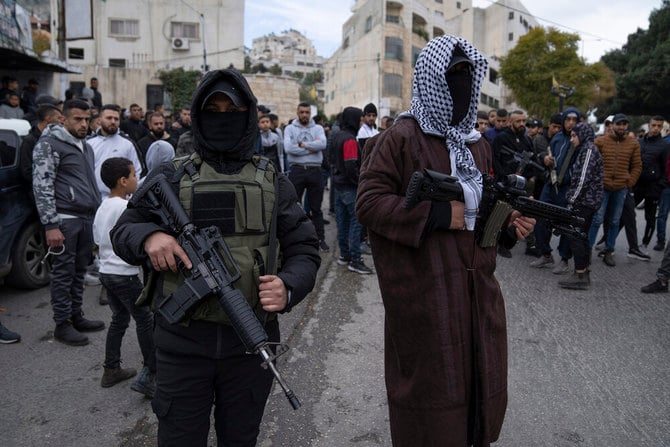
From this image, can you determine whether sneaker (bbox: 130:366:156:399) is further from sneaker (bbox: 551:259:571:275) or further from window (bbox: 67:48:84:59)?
window (bbox: 67:48:84:59)

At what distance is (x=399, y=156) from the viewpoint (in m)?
2.08

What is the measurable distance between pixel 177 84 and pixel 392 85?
2085cm

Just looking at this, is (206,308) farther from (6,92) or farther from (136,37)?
(136,37)

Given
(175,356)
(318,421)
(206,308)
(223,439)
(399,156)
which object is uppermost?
(399,156)

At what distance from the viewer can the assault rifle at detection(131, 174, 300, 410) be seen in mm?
1759

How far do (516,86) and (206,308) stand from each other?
46196mm

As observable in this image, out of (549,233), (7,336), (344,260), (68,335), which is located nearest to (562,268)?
(549,233)

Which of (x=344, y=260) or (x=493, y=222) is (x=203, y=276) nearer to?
(x=493, y=222)

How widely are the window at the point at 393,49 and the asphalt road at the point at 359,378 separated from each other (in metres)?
42.2

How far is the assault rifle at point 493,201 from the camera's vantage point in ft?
6.03

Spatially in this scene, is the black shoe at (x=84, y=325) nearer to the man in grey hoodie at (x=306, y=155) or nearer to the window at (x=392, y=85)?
the man in grey hoodie at (x=306, y=155)

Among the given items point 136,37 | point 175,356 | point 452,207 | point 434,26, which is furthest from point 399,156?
point 434,26

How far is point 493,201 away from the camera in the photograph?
2148 millimetres

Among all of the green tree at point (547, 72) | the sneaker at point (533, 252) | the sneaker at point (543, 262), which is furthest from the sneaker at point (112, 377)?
the green tree at point (547, 72)
